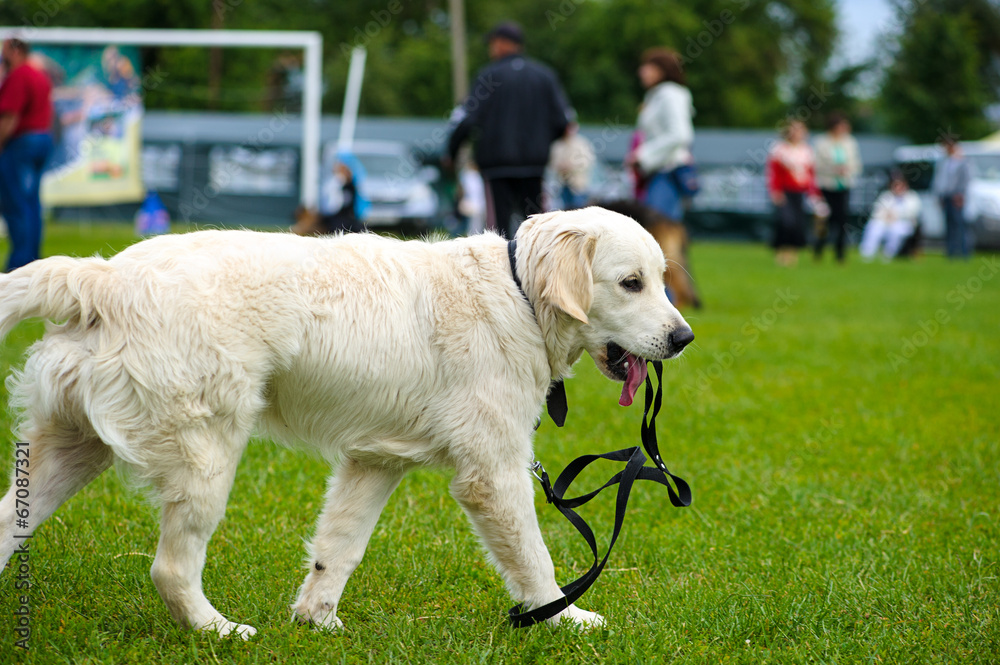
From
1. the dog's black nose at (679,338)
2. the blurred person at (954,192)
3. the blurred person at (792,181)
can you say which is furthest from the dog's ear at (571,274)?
the blurred person at (954,192)

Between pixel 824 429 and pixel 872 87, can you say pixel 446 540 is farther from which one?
pixel 872 87

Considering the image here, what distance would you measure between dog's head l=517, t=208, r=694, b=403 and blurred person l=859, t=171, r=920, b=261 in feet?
72.4

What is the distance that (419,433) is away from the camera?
278 cm

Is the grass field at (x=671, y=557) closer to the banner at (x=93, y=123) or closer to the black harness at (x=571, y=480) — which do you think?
the black harness at (x=571, y=480)

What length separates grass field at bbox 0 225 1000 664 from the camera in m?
2.79

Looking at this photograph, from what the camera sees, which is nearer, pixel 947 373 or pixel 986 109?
pixel 947 373

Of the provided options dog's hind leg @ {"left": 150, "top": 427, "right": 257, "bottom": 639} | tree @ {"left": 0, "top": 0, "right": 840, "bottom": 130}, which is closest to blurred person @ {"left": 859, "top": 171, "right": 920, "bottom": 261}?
dog's hind leg @ {"left": 150, "top": 427, "right": 257, "bottom": 639}

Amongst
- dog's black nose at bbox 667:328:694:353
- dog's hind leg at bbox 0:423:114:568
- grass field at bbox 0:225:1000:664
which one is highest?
dog's black nose at bbox 667:328:694:353

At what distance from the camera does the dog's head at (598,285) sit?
9.24 ft

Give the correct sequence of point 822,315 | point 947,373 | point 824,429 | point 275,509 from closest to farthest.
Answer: point 275,509 → point 824,429 → point 947,373 → point 822,315

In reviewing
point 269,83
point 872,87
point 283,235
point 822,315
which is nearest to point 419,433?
point 283,235

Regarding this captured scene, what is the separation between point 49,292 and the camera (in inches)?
93.2

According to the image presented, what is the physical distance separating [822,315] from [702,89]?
42.7m

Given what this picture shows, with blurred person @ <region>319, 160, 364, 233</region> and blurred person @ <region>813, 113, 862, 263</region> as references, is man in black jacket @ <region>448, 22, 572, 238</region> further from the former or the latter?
blurred person @ <region>813, 113, 862, 263</region>
